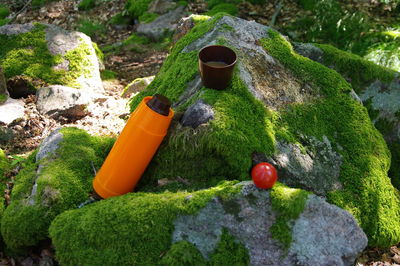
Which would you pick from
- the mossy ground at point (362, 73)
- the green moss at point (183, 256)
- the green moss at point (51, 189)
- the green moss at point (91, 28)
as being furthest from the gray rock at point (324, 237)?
the green moss at point (91, 28)

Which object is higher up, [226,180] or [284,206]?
[284,206]

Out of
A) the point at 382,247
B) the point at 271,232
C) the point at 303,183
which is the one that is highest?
the point at 271,232

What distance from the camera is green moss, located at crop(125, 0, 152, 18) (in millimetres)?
11033

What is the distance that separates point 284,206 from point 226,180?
0.71m

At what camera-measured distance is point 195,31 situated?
5.68 m

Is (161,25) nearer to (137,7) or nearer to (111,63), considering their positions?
(137,7)

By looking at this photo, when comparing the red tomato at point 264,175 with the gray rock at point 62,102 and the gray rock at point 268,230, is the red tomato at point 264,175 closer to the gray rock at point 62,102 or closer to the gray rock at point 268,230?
the gray rock at point 268,230

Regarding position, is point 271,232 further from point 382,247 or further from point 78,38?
point 78,38

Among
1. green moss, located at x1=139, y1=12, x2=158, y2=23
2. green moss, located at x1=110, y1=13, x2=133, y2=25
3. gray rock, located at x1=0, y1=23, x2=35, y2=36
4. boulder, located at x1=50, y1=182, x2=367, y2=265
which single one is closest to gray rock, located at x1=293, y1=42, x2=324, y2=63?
boulder, located at x1=50, y1=182, x2=367, y2=265

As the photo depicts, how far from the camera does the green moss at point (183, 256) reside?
2977mm

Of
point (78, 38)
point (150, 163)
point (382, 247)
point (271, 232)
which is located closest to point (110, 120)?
point (150, 163)

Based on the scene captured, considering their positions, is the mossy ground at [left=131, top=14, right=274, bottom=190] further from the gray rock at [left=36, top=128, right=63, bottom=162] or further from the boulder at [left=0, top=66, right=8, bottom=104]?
the boulder at [left=0, top=66, right=8, bottom=104]

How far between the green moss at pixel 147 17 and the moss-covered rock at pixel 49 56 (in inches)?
122

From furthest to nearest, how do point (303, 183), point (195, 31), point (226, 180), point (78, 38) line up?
point (78, 38)
point (195, 31)
point (303, 183)
point (226, 180)
